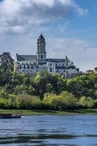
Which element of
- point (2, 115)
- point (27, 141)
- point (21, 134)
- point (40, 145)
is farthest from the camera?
point (2, 115)

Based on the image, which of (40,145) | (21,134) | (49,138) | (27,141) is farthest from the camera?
(21,134)

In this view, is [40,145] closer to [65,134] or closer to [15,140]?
[15,140]

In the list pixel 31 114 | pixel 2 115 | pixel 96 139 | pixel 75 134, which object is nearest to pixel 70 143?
pixel 96 139

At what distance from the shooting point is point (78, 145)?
8112 cm

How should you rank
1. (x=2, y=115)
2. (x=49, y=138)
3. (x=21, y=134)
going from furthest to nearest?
(x=2, y=115)
(x=21, y=134)
(x=49, y=138)

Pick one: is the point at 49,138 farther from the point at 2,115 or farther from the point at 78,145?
the point at 2,115

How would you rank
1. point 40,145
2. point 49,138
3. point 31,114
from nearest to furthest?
point 40,145
point 49,138
point 31,114

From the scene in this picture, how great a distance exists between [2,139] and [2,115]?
88021mm

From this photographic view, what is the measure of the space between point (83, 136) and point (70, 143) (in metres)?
12.8

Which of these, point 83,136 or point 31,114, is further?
point 31,114

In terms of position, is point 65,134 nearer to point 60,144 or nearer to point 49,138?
point 49,138

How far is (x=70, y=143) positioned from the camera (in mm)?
84000

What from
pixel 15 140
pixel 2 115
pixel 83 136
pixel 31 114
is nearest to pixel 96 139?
pixel 83 136

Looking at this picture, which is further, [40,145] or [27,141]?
[27,141]
